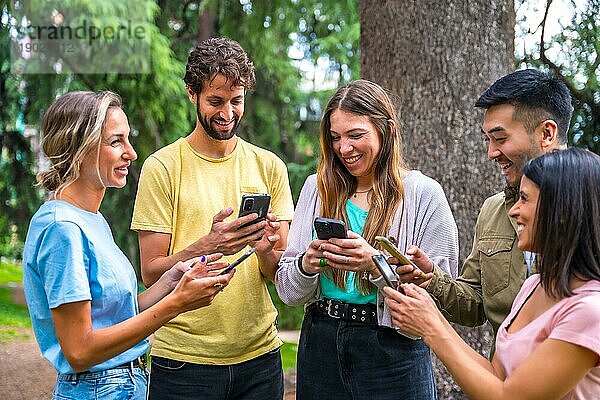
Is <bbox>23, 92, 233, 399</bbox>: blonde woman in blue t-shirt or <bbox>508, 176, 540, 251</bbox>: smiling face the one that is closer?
<bbox>508, 176, 540, 251</bbox>: smiling face

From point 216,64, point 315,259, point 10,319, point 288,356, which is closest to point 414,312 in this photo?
point 315,259

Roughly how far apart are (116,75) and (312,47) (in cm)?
398

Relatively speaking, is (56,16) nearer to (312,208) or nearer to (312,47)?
(312,47)

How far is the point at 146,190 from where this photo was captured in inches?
113

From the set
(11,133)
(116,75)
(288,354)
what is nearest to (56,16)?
(116,75)

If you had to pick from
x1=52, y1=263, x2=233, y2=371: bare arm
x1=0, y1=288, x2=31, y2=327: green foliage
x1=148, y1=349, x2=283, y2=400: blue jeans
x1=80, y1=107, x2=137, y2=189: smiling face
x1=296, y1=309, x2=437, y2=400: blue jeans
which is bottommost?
x1=0, y1=288, x2=31, y2=327: green foliage

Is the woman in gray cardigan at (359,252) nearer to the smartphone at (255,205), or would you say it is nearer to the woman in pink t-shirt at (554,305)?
the smartphone at (255,205)

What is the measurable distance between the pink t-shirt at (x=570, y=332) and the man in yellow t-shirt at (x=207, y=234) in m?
1.08

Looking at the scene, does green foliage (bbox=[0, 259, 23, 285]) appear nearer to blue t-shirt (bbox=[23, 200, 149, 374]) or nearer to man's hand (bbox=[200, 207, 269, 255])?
man's hand (bbox=[200, 207, 269, 255])

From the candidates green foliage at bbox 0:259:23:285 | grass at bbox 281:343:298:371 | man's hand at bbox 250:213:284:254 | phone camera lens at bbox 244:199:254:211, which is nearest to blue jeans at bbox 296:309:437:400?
man's hand at bbox 250:213:284:254

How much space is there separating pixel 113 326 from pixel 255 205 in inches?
28.0

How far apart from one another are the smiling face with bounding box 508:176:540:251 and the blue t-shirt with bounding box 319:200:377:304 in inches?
30.5

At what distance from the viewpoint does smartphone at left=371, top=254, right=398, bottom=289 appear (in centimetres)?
226

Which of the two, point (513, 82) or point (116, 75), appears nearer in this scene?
point (513, 82)
